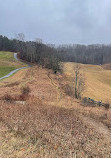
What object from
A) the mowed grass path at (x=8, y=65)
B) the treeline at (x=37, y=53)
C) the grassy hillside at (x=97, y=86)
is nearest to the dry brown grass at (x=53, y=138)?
the grassy hillside at (x=97, y=86)

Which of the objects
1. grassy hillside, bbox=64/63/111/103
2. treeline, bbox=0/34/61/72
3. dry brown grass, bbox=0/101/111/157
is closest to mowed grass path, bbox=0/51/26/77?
treeline, bbox=0/34/61/72

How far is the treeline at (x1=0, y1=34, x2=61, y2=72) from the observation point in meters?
36.7

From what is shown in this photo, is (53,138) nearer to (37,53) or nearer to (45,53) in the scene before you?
(45,53)

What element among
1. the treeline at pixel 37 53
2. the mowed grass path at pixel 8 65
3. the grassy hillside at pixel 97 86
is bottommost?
the grassy hillside at pixel 97 86

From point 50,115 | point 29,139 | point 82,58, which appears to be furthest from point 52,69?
point 82,58

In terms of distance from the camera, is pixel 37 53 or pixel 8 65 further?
pixel 37 53

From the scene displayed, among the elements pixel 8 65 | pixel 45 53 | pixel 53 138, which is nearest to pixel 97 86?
pixel 45 53

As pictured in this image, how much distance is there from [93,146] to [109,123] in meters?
3.57

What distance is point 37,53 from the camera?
47938mm

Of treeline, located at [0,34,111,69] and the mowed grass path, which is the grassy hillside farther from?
the mowed grass path

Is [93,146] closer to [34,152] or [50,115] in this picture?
[34,152]

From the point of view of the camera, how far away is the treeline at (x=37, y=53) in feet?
120

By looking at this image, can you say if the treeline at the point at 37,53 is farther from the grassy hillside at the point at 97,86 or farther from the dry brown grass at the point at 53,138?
the dry brown grass at the point at 53,138

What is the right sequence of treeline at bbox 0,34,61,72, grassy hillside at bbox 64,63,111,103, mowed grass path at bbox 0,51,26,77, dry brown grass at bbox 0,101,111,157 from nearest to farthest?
dry brown grass at bbox 0,101,111,157
grassy hillside at bbox 64,63,111,103
mowed grass path at bbox 0,51,26,77
treeline at bbox 0,34,61,72
